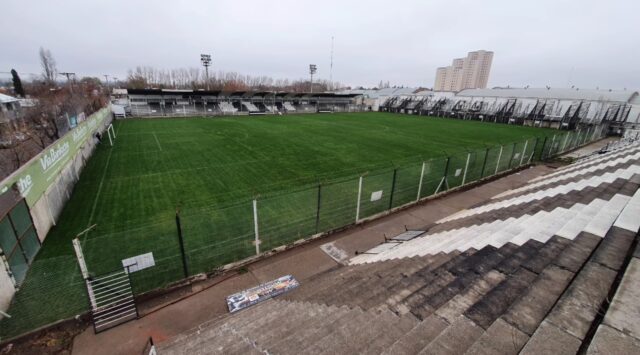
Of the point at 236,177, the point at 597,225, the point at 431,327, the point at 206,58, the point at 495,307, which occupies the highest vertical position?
the point at 206,58

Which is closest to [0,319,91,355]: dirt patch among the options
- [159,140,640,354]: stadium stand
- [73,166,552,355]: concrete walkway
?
[73,166,552,355]: concrete walkway

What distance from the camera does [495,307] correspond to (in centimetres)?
322

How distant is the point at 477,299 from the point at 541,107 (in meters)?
49.7

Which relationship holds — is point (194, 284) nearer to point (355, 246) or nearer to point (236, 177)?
point (355, 246)

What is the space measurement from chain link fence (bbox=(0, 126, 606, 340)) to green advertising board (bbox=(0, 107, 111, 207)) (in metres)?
1.93

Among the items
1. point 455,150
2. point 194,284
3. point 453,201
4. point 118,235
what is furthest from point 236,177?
point 455,150

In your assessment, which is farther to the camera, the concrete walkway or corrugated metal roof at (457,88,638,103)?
corrugated metal roof at (457,88,638,103)

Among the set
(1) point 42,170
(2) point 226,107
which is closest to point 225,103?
(2) point 226,107

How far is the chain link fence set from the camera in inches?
230

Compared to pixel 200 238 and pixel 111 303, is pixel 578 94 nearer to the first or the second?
pixel 200 238

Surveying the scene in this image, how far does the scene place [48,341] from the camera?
4957 millimetres

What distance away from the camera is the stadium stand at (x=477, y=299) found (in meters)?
2.48

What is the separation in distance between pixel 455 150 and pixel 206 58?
181 ft

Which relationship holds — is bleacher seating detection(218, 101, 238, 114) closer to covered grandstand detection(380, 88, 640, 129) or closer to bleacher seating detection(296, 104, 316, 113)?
bleacher seating detection(296, 104, 316, 113)
